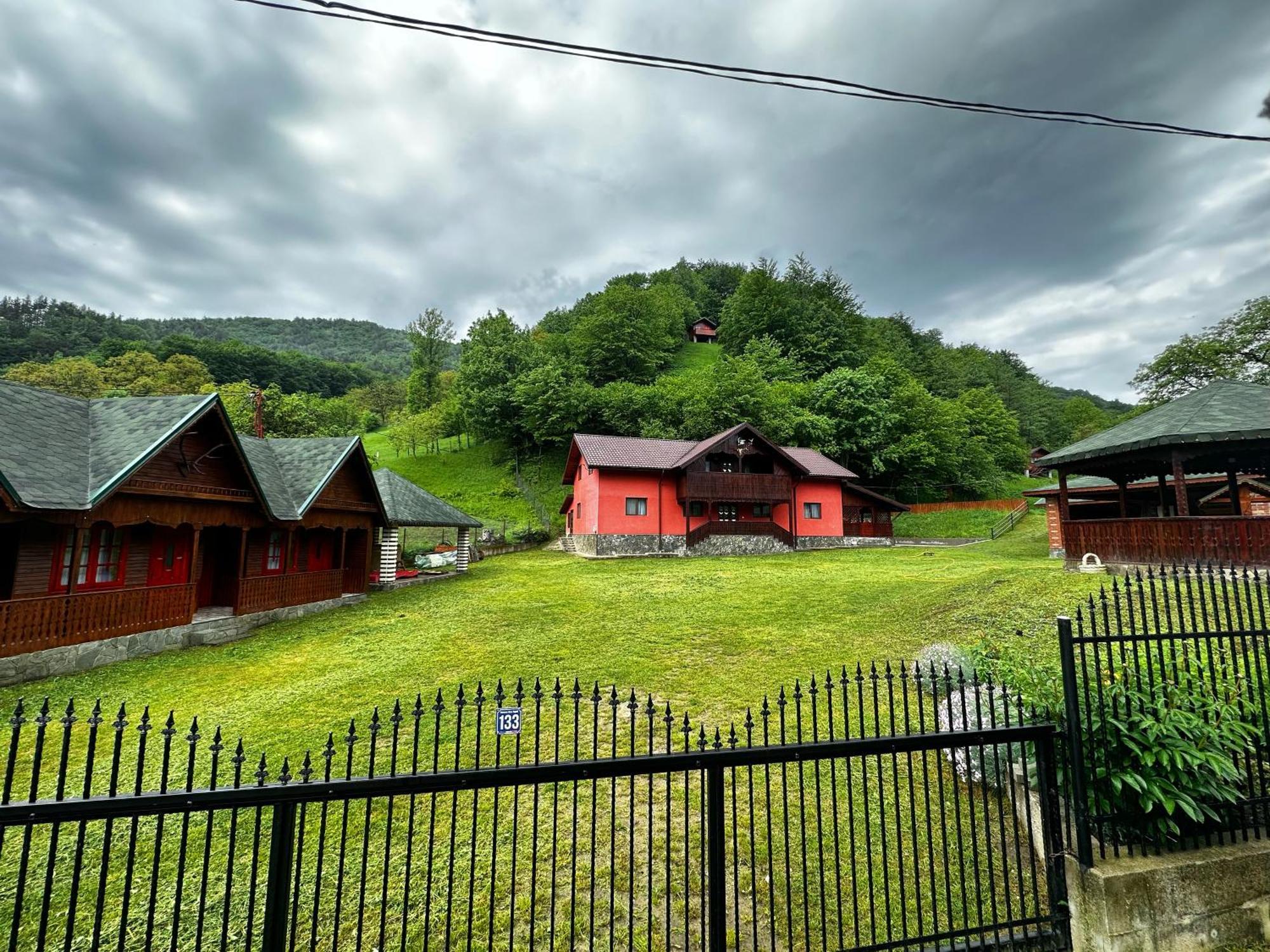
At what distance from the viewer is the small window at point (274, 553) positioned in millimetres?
15055

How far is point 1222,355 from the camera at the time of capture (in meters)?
34.4

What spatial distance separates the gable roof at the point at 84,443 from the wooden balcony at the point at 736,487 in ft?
58.3

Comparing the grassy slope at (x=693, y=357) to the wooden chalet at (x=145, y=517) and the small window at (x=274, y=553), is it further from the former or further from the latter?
the small window at (x=274, y=553)

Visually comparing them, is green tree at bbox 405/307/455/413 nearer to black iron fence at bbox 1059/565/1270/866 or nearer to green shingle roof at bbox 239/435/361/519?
green shingle roof at bbox 239/435/361/519

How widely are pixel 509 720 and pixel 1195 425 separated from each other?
15.4 m

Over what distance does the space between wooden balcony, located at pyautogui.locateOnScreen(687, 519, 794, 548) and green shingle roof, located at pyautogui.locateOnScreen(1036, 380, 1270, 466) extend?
52.6 ft

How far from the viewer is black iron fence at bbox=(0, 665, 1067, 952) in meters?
2.72

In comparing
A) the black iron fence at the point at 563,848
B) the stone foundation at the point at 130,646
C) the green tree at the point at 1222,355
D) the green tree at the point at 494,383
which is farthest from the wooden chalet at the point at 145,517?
the green tree at the point at 1222,355

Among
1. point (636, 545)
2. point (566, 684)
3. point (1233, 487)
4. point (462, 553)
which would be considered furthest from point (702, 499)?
point (566, 684)

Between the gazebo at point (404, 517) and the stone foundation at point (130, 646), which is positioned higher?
the gazebo at point (404, 517)

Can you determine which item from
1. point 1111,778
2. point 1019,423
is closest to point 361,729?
point 1111,778

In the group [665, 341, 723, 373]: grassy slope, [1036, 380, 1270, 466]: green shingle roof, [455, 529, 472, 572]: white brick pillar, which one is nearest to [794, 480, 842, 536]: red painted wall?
[1036, 380, 1270, 466]: green shingle roof

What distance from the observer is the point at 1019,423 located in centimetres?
6272

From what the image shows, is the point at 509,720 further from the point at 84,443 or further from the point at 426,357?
the point at 426,357
